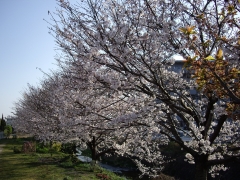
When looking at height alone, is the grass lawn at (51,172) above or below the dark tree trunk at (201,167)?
below

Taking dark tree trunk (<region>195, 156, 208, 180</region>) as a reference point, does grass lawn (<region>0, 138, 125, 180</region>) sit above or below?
below

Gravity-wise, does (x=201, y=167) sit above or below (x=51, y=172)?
above

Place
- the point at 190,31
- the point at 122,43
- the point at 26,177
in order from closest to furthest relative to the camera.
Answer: the point at 190,31 < the point at 122,43 < the point at 26,177

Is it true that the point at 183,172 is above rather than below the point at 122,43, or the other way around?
below

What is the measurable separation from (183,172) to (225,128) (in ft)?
36.5

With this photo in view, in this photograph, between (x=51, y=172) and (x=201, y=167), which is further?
(x=51, y=172)

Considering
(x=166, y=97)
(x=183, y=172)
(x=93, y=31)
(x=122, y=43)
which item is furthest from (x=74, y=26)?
(x=183, y=172)

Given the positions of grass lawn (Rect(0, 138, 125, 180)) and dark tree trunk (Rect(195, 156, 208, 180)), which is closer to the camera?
dark tree trunk (Rect(195, 156, 208, 180))

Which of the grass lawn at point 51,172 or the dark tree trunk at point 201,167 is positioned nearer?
the dark tree trunk at point 201,167

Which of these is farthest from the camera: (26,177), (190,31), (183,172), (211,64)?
(183,172)

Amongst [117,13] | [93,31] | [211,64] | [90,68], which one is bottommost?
[211,64]

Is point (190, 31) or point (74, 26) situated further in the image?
point (74, 26)

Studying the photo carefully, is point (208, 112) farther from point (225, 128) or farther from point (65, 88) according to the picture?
point (65, 88)

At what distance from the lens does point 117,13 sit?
5023 millimetres
